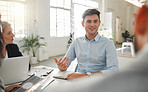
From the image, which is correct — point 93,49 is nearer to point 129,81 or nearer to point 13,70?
point 13,70

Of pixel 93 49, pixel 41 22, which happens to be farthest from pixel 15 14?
pixel 93 49

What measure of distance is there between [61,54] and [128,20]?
10531 mm

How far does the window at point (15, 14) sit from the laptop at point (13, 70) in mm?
4239

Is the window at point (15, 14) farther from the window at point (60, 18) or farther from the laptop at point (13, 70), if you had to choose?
the laptop at point (13, 70)

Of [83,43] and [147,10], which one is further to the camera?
[83,43]

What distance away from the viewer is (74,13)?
8164 mm

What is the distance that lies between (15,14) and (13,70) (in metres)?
4.60

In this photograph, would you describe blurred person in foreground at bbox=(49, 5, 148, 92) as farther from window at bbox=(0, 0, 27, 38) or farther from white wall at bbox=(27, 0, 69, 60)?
white wall at bbox=(27, 0, 69, 60)

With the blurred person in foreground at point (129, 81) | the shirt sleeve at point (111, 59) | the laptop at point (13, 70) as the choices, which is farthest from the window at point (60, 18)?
the blurred person in foreground at point (129, 81)

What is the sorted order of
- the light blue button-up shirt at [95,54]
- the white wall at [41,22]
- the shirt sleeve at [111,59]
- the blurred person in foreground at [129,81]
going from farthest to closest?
1. the white wall at [41,22]
2. the light blue button-up shirt at [95,54]
3. the shirt sleeve at [111,59]
4. the blurred person in foreground at [129,81]

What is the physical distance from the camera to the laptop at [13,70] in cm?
129

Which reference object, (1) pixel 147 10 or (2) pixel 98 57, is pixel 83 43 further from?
(1) pixel 147 10

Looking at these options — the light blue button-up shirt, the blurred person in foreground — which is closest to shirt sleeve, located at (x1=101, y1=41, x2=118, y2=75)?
the light blue button-up shirt

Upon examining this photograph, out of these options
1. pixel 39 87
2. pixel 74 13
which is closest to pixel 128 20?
pixel 74 13
